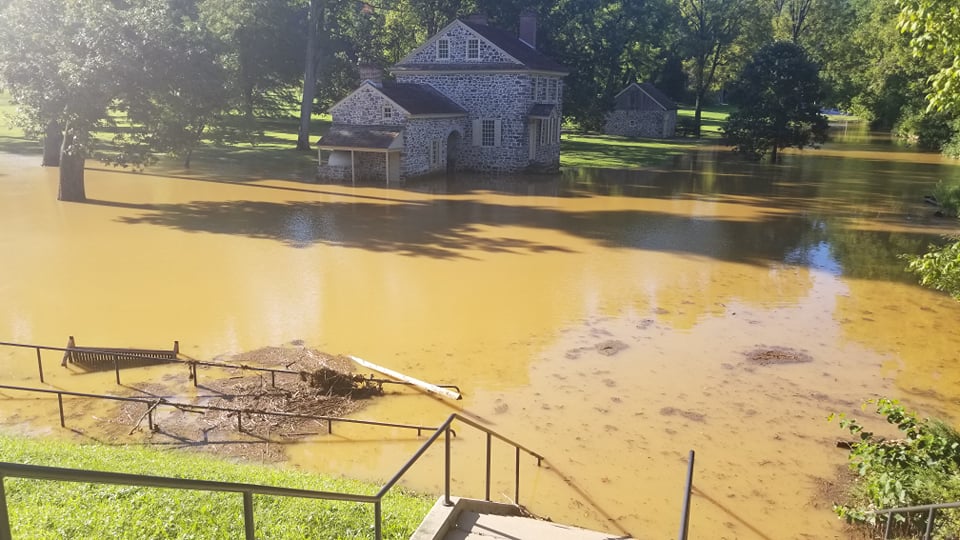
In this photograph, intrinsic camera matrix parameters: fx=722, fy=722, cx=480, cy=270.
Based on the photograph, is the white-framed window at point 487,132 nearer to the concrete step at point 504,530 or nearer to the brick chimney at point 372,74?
the brick chimney at point 372,74

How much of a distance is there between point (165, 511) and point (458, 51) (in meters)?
34.0

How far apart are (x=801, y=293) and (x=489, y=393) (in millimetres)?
9922

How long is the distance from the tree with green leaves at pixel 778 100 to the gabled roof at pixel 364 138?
22575 mm

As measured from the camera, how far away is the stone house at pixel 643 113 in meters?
62.5

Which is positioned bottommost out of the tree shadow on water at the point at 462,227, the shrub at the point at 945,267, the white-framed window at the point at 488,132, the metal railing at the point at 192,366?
the metal railing at the point at 192,366

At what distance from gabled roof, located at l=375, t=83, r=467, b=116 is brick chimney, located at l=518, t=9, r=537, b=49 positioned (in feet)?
22.3

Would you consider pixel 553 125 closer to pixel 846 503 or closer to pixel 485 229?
pixel 485 229

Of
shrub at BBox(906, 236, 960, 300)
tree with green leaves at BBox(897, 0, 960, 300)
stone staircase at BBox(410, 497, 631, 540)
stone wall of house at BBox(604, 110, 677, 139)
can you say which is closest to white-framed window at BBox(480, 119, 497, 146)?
stone wall of house at BBox(604, 110, 677, 139)

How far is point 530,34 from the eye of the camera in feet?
136

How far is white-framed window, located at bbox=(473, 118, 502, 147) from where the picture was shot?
126 feet

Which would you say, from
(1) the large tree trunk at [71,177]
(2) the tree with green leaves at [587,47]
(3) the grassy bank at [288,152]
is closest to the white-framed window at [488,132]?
(3) the grassy bank at [288,152]

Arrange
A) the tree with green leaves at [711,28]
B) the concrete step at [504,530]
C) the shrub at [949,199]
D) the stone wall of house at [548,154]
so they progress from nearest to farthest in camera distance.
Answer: the concrete step at [504,530] < the shrub at [949,199] < the stone wall of house at [548,154] < the tree with green leaves at [711,28]

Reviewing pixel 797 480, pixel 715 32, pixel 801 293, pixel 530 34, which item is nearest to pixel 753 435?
pixel 797 480

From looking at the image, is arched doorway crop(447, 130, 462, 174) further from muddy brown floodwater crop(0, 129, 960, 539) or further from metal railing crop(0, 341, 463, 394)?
metal railing crop(0, 341, 463, 394)
